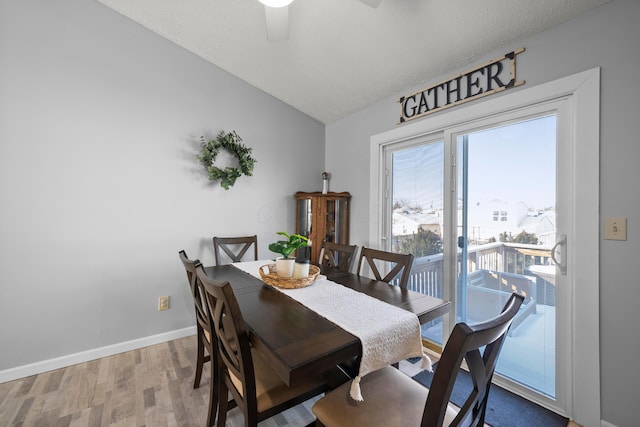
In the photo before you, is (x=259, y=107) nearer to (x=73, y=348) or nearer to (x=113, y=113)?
(x=113, y=113)

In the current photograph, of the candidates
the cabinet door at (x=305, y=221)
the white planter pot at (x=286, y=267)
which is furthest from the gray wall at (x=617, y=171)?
A: the cabinet door at (x=305, y=221)

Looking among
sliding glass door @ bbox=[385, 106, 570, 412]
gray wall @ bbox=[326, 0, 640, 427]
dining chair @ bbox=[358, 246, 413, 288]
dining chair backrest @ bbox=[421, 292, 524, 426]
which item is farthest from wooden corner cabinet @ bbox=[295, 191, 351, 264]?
dining chair backrest @ bbox=[421, 292, 524, 426]

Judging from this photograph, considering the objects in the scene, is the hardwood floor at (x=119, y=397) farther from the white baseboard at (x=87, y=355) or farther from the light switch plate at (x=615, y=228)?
the light switch plate at (x=615, y=228)

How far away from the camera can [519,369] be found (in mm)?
1895

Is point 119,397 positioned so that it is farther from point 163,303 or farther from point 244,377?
point 244,377

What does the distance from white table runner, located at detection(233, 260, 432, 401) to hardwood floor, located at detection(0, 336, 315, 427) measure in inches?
31.4

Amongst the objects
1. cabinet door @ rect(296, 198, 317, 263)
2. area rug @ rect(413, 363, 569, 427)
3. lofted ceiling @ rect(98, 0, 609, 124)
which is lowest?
area rug @ rect(413, 363, 569, 427)

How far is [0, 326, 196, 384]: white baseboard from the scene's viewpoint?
1.96 meters

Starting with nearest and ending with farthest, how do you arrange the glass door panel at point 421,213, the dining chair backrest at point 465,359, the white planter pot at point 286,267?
the dining chair backrest at point 465,359, the white planter pot at point 286,267, the glass door panel at point 421,213

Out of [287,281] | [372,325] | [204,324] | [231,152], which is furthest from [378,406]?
[231,152]

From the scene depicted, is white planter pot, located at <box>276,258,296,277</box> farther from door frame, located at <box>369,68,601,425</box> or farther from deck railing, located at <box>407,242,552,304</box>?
door frame, located at <box>369,68,601,425</box>

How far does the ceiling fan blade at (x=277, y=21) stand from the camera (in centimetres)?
157

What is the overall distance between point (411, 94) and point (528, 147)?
1074 mm

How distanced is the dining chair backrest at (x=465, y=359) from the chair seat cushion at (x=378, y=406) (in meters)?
0.22
